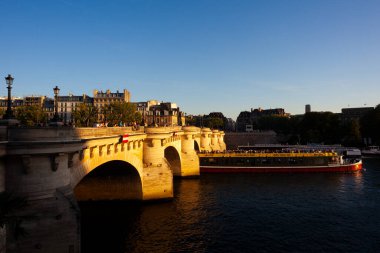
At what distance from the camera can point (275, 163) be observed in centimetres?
7319

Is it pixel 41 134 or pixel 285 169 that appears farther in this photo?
pixel 285 169

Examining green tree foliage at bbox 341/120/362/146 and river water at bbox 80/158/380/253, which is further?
green tree foliage at bbox 341/120/362/146

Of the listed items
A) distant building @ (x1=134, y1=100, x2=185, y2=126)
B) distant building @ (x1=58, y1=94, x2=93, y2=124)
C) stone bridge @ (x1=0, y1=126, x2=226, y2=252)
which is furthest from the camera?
distant building @ (x1=134, y1=100, x2=185, y2=126)

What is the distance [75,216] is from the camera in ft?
58.8

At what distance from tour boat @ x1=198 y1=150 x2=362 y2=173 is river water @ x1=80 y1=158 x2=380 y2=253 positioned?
17.3 meters

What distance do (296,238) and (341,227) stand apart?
21.4 feet

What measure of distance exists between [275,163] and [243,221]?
40.8 meters

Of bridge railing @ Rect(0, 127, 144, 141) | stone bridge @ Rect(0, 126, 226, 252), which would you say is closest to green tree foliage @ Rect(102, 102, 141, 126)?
stone bridge @ Rect(0, 126, 226, 252)

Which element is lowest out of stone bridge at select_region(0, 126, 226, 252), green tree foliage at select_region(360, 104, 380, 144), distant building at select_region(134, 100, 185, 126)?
stone bridge at select_region(0, 126, 226, 252)

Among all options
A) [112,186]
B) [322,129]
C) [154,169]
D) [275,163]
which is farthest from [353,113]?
[112,186]

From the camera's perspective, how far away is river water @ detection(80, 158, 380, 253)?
27891mm

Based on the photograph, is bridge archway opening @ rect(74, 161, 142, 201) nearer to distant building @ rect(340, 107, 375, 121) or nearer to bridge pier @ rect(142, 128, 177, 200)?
bridge pier @ rect(142, 128, 177, 200)

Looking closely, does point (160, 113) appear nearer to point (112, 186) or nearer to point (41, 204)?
point (112, 186)

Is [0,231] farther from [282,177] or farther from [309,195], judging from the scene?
[282,177]
